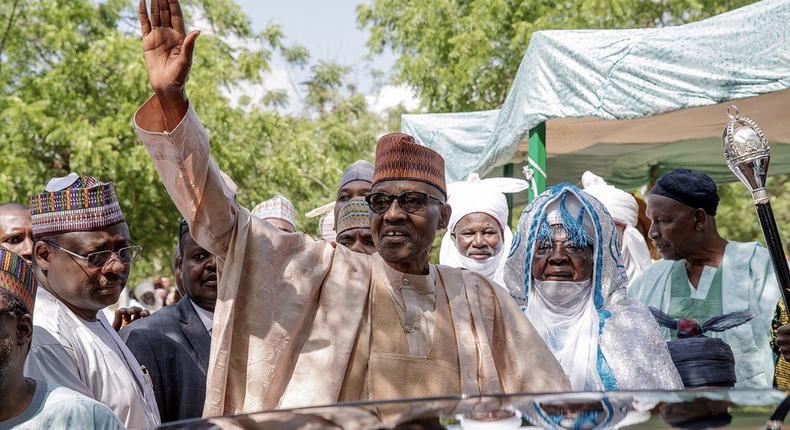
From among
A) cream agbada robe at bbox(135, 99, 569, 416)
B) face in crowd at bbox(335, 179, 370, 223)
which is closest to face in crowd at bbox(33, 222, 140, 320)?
cream agbada robe at bbox(135, 99, 569, 416)

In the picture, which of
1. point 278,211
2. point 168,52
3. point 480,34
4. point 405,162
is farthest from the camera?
point 480,34

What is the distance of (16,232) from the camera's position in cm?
489

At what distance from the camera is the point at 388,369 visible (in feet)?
11.9

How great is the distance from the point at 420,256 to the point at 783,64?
9.44 feet

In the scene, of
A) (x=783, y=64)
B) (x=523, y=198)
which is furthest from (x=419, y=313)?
(x=523, y=198)

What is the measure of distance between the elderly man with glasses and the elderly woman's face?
166 cm

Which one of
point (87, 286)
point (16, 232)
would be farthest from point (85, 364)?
point (16, 232)

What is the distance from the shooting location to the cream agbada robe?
3.42 meters

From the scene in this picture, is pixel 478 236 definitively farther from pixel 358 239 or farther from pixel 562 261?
pixel 562 261

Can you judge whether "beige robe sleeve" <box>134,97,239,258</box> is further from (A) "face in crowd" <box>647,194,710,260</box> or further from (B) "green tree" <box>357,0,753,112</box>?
(B) "green tree" <box>357,0,753,112</box>

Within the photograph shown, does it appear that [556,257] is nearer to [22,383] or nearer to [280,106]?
[22,383]

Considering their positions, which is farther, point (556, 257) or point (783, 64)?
point (783, 64)

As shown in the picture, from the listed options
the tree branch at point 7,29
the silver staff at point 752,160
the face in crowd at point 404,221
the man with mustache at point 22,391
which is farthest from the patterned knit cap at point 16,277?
the tree branch at point 7,29

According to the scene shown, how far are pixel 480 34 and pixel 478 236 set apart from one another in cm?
1110
